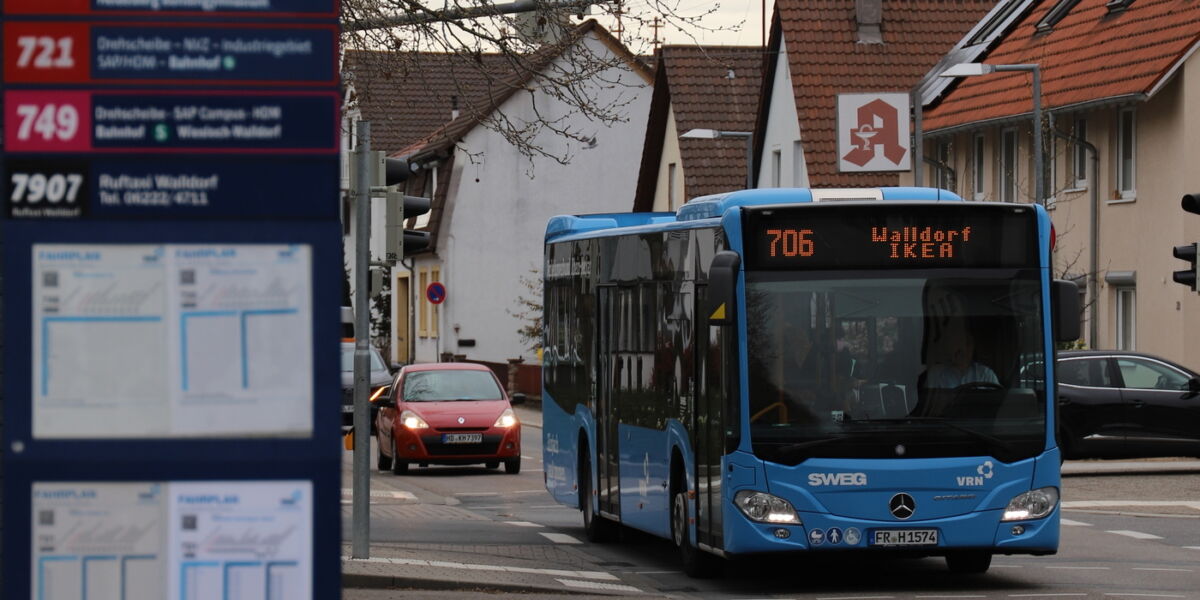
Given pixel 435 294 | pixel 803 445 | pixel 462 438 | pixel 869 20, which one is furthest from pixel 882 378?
pixel 435 294

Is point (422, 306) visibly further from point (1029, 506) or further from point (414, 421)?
point (1029, 506)

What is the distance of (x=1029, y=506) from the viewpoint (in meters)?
14.0

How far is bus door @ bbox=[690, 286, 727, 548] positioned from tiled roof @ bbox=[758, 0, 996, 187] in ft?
103

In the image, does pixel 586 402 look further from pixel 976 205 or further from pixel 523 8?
pixel 976 205

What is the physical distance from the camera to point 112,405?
17.7 ft

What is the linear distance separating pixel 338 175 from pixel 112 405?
0.81 metres

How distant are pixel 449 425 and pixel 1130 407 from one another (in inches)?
344

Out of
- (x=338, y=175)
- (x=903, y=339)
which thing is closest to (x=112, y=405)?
(x=338, y=175)

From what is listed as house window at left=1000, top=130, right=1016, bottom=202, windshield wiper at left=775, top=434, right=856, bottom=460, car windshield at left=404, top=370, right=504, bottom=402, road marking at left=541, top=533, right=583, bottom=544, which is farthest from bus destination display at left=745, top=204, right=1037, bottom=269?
house window at left=1000, top=130, right=1016, bottom=202

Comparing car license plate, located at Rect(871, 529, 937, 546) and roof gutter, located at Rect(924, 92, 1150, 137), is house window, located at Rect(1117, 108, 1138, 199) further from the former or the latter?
car license plate, located at Rect(871, 529, 937, 546)

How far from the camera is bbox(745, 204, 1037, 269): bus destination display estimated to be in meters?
14.0

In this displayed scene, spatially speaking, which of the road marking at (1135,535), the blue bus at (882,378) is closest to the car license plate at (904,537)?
the blue bus at (882,378)

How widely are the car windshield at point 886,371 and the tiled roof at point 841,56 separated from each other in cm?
3212

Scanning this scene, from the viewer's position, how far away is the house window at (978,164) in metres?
42.0
